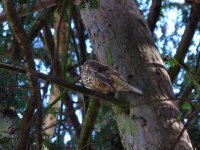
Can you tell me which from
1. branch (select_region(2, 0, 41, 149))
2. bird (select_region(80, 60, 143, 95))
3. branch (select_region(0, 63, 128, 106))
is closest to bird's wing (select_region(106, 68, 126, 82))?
bird (select_region(80, 60, 143, 95))

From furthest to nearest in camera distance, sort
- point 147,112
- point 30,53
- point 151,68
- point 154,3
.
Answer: point 154,3 < point 151,68 < point 147,112 < point 30,53

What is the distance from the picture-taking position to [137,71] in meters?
3.69

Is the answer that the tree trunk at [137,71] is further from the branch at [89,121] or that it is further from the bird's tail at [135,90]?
the branch at [89,121]

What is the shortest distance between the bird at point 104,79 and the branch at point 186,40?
0.93 meters

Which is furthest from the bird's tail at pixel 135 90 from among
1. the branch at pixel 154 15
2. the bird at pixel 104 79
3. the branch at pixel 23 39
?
the branch at pixel 154 15

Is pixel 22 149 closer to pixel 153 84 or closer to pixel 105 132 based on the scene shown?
pixel 153 84

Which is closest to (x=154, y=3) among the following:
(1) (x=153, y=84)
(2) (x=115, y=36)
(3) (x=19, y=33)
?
(2) (x=115, y=36)

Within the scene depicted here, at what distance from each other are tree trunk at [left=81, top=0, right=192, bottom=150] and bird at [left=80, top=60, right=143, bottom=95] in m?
0.06

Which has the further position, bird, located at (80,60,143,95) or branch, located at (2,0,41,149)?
bird, located at (80,60,143,95)

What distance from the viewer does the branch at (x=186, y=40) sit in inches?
184

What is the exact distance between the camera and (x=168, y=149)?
322 centimetres

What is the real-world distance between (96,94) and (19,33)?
0.63 metres

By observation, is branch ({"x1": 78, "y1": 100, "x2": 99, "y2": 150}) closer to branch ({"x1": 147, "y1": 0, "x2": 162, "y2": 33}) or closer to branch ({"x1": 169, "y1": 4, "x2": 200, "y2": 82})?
branch ({"x1": 169, "y1": 4, "x2": 200, "y2": 82})

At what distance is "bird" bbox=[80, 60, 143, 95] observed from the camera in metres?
3.58
